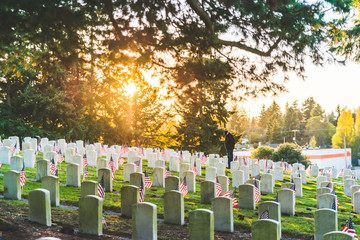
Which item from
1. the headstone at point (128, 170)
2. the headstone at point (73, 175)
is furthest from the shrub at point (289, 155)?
the headstone at point (73, 175)

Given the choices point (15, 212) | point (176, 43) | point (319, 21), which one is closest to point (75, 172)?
point (15, 212)

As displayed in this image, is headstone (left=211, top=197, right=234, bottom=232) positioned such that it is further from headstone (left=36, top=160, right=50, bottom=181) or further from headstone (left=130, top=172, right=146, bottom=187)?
headstone (left=36, top=160, right=50, bottom=181)

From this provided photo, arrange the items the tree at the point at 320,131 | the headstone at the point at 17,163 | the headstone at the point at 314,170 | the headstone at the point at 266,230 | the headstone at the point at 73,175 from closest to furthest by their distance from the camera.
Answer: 1. the headstone at the point at 266,230
2. the headstone at the point at 73,175
3. the headstone at the point at 17,163
4. the headstone at the point at 314,170
5. the tree at the point at 320,131

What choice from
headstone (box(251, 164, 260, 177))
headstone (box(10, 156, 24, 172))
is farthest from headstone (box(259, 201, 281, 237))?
headstone (box(251, 164, 260, 177))

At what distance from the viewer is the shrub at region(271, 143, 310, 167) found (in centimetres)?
3178

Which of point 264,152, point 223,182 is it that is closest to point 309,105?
point 264,152

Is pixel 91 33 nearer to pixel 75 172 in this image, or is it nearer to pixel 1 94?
pixel 75 172

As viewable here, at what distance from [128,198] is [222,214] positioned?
2092 millimetres

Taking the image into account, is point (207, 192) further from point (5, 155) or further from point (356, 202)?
point (5, 155)

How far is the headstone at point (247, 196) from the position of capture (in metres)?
9.52

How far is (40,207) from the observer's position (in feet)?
22.2

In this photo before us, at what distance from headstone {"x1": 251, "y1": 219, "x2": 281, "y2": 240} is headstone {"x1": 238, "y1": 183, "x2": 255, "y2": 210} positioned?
3.78 metres

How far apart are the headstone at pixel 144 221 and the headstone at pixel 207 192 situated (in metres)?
3.55

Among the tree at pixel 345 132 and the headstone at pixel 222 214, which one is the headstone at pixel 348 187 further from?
the tree at pixel 345 132
